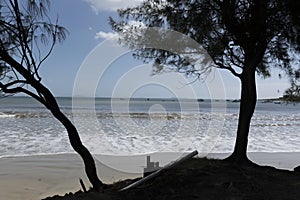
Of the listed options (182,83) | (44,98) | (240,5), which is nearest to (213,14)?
(240,5)

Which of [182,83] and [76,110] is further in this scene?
[76,110]

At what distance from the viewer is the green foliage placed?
190 inches

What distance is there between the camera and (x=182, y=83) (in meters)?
5.64

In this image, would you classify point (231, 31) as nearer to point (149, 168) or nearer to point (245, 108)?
point (245, 108)

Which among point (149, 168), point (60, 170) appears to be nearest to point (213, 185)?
point (149, 168)

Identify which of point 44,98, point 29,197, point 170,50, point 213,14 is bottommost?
point 29,197

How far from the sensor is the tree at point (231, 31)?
4.84 meters

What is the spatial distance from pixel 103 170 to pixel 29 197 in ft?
6.63

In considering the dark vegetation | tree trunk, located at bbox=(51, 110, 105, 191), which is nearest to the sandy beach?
tree trunk, located at bbox=(51, 110, 105, 191)

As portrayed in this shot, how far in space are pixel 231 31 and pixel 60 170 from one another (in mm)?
4187

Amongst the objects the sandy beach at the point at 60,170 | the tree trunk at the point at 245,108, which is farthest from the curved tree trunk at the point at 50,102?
the tree trunk at the point at 245,108

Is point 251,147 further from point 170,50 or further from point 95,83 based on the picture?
point 95,83

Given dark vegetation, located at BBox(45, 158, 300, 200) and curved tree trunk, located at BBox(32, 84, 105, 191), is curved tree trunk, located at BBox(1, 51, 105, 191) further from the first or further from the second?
dark vegetation, located at BBox(45, 158, 300, 200)

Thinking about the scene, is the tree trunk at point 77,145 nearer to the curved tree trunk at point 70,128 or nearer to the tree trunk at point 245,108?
the curved tree trunk at point 70,128
